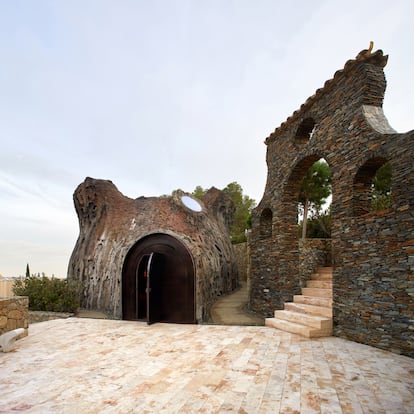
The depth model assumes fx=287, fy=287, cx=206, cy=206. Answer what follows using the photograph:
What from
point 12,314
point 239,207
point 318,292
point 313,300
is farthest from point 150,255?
point 239,207

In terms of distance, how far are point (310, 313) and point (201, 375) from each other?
12.7 feet

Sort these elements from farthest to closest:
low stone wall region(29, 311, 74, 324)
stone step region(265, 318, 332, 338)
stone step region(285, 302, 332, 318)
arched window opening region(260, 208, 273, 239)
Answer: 1. arched window opening region(260, 208, 273, 239)
2. low stone wall region(29, 311, 74, 324)
3. stone step region(285, 302, 332, 318)
4. stone step region(265, 318, 332, 338)

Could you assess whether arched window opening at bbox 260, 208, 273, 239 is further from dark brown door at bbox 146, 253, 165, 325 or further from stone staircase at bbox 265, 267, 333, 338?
dark brown door at bbox 146, 253, 165, 325

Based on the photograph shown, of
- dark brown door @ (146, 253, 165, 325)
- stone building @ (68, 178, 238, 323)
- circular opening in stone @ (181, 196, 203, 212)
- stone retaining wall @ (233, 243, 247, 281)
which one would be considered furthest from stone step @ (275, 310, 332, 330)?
stone retaining wall @ (233, 243, 247, 281)

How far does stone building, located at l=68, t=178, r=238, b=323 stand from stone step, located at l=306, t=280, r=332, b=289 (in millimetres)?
3072

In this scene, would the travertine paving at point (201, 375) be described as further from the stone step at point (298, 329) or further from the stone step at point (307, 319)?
the stone step at point (307, 319)

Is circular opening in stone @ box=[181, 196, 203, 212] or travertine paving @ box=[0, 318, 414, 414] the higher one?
circular opening in stone @ box=[181, 196, 203, 212]

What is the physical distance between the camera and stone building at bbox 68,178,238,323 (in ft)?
25.0

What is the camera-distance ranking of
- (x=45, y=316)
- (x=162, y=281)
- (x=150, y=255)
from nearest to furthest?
(x=150, y=255) → (x=162, y=281) → (x=45, y=316)

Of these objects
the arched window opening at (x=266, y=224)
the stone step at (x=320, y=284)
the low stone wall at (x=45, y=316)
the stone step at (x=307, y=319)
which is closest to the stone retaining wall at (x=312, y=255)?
the stone step at (x=320, y=284)

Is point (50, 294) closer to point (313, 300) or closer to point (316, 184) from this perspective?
point (313, 300)

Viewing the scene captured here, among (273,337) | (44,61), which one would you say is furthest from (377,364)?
(44,61)

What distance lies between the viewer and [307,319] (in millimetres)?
6047

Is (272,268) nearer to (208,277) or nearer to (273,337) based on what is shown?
(208,277)
